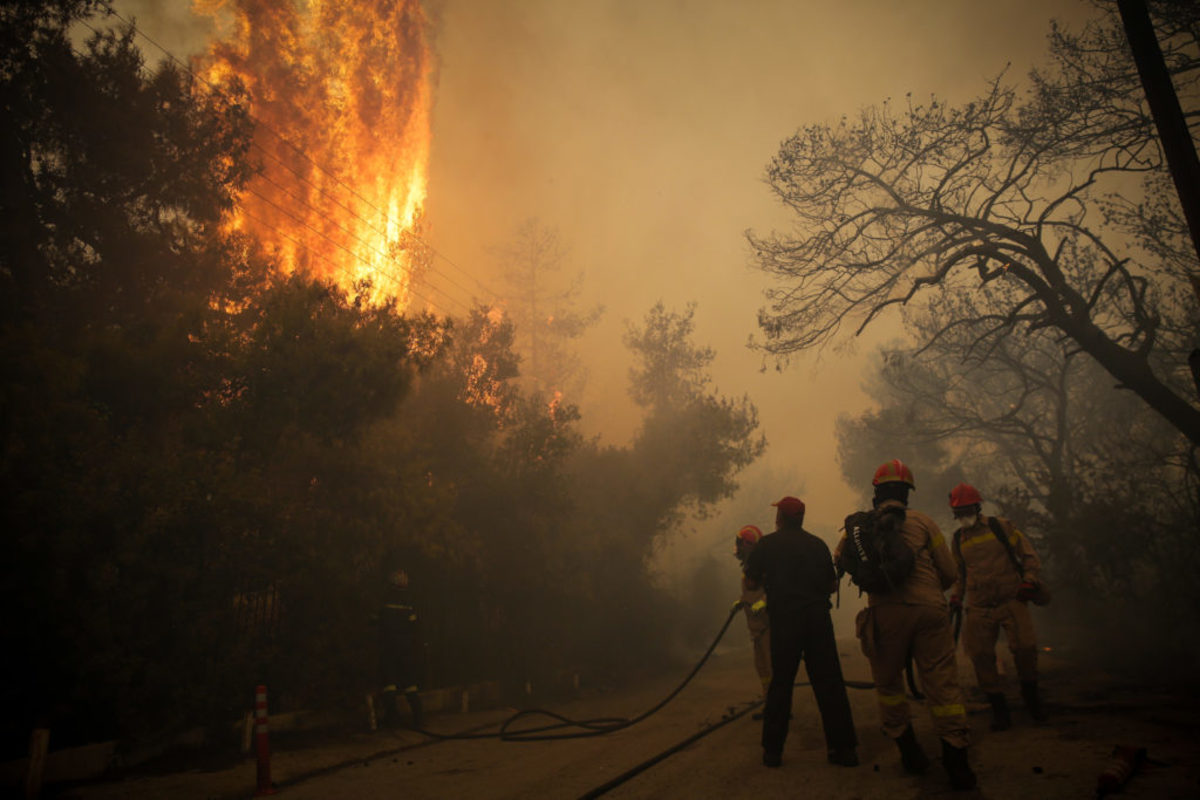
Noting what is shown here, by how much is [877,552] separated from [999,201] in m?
8.70

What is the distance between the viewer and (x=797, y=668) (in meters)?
5.79

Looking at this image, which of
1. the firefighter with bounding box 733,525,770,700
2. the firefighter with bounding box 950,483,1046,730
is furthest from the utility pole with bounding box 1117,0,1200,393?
the firefighter with bounding box 733,525,770,700

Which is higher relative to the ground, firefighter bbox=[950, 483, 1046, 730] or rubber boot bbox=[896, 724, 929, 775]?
firefighter bbox=[950, 483, 1046, 730]

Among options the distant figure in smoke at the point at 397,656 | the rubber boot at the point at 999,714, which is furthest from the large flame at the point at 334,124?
the rubber boot at the point at 999,714

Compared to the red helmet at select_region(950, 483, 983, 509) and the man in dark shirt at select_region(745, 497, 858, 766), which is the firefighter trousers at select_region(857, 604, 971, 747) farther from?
the red helmet at select_region(950, 483, 983, 509)

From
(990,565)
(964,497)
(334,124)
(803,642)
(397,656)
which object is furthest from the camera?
(334,124)

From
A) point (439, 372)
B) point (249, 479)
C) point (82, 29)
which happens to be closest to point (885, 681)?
point (249, 479)

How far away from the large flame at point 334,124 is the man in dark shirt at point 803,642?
783 inches

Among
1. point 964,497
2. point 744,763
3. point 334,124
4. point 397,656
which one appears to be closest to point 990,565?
point 964,497

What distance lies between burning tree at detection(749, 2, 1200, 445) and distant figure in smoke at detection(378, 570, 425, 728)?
8089mm

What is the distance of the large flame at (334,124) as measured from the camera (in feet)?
74.5

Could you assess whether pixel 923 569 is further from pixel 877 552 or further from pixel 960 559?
pixel 960 559

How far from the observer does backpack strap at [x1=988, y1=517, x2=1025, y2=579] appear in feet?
22.1

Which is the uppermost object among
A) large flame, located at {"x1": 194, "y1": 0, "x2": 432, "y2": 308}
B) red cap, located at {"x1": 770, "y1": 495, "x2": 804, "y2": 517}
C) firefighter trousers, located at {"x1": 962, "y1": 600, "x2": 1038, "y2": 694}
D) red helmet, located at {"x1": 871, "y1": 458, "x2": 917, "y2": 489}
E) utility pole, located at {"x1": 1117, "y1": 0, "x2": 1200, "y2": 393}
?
large flame, located at {"x1": 194, "y1": 0, "x2": 432, "y2": 308}
